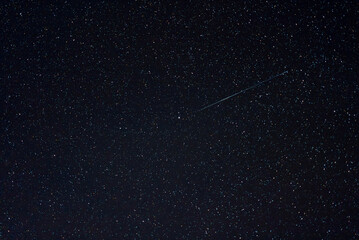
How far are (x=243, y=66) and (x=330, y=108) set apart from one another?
10 cm

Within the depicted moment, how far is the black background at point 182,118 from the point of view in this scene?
1.09ft

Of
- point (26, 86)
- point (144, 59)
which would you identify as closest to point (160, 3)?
point (144, 59)

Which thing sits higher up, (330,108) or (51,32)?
(51,32)

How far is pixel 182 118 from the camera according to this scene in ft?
1.11

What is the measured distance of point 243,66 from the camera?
0.33 metres

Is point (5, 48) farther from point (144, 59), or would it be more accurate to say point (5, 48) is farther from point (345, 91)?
point (345, 91)

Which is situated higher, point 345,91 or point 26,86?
point 26,86

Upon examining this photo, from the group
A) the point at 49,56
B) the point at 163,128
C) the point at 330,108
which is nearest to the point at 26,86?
the point at 49,56

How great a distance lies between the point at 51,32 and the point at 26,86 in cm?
6

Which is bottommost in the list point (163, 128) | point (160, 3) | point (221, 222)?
point (221, 222)

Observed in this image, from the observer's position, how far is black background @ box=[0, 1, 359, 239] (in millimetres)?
333

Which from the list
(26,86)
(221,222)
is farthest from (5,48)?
(221,222)

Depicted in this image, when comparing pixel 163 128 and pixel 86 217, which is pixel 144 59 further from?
pixel 86 217

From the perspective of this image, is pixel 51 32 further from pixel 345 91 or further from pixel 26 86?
pixel 345 91
